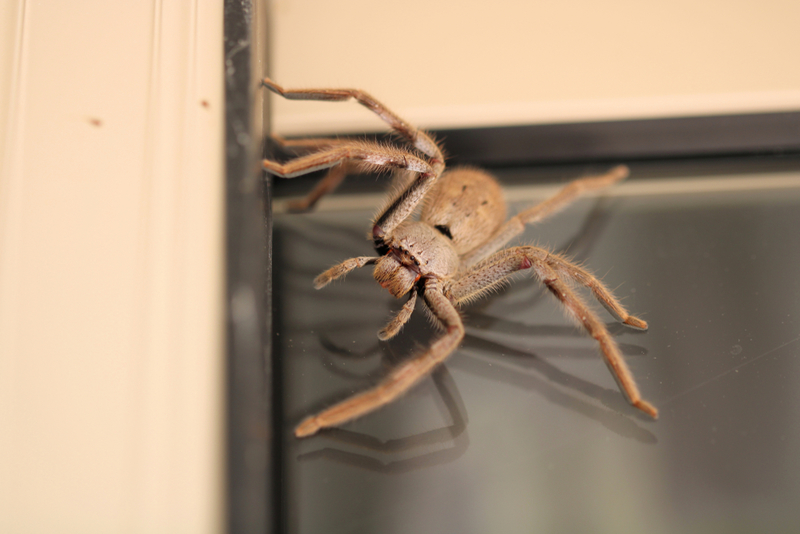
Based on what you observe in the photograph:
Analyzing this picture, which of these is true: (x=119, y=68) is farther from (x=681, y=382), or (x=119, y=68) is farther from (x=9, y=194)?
(x=681, y=382)

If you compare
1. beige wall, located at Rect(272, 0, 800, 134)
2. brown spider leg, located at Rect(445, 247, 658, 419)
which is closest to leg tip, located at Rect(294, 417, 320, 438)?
brown spider leg, located at Rect(445, 247, 658, 419)

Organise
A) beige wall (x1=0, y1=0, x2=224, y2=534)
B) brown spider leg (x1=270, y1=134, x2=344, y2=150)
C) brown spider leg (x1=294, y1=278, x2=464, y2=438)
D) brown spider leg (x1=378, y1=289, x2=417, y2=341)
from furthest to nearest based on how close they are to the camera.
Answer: brown spider leg (x1=270, y1=134, x2=344, y2=150) → brown spider leg (x1=378, y1=289, x2=417, y2=341) → brown spider leg (x1=294, y1=278, x2=464, y2=438) → beige wall (x1=0, y1=0, x2=224, y2=534)

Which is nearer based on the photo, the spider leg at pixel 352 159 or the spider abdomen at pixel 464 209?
the spider leg at pixel 352 159

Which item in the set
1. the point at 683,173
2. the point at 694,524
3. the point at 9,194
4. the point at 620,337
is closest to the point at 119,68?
the point at 9,194

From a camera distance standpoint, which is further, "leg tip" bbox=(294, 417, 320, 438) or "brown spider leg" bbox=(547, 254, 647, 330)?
"brown spider leg" bbox=(547, 254, 647, 330)

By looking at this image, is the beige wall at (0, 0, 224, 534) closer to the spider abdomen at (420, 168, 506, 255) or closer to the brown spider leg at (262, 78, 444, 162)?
the brown spider leg at (262, 78, 444, 162)

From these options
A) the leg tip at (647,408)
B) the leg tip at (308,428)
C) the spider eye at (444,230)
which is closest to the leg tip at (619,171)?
the spider eye at (444,230)

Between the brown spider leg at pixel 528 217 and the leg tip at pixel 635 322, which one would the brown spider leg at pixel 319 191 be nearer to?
the brown spider leg at pixel 528 217
